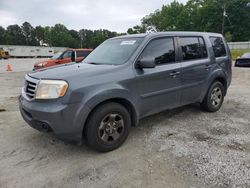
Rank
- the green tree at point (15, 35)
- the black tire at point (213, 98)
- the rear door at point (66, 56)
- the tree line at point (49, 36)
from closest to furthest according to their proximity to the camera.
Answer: the black tire at point (213, 98), the rear door at point (66, 56), the tree line at point (49, 36), the green tree at point (15, 35)

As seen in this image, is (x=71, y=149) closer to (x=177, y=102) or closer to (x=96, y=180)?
(x=96, y=180)

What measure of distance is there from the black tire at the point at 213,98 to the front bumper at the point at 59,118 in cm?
311

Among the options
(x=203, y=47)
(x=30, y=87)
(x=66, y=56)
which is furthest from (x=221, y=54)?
(x=66, y=56)

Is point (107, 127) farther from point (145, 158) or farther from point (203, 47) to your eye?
point (203, 47)

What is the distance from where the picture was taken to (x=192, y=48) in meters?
4.59

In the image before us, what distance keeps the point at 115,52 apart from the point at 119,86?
98cm

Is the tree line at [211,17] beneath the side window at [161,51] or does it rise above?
above

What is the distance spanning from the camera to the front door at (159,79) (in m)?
3.70

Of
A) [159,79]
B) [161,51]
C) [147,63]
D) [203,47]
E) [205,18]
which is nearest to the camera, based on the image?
[147,63]

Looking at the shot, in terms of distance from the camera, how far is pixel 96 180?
2.71m

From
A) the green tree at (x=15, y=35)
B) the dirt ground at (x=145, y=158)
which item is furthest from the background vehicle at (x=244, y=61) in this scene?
the green tree at (x=15, y=35)

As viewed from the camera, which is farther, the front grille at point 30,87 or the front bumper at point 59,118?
the front grille at point 30,87

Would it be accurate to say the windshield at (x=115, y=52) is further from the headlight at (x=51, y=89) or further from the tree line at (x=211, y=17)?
the tree line at (x=211, y=17)

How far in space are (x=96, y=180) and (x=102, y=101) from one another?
106cm
